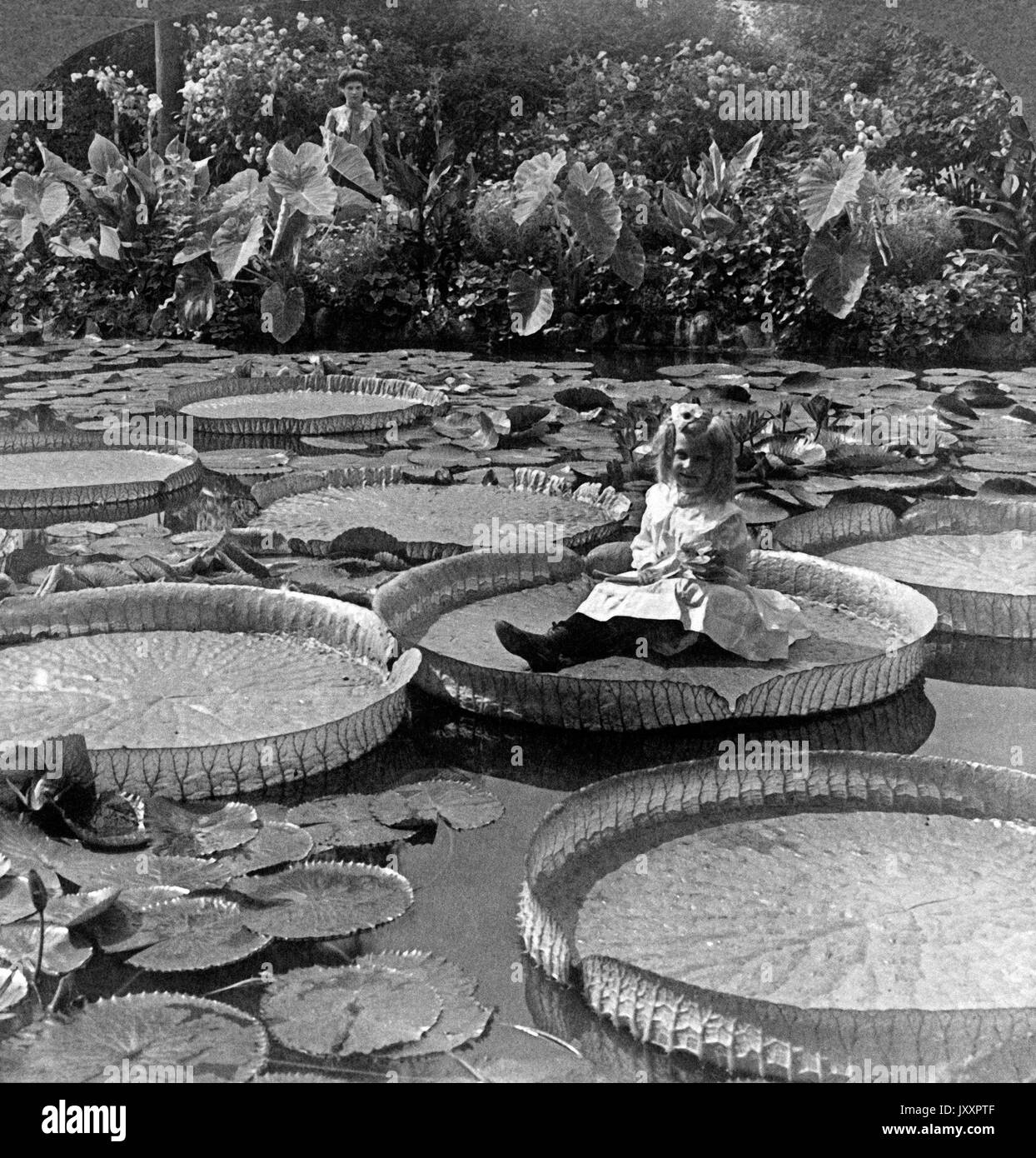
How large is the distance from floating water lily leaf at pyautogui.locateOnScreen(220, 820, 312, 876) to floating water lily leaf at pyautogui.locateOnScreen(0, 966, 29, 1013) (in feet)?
1.65

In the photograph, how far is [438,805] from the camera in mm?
3139

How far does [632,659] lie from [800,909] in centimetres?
137

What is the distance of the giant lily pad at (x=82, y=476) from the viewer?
5.60m

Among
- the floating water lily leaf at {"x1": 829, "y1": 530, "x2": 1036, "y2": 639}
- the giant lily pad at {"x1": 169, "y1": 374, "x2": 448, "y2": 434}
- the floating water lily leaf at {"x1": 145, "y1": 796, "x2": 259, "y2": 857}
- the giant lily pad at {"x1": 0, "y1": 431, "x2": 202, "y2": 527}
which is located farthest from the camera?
the giant lily pad at {"x1": 169, "y1": 374, "x2": 448, "y2": 434}

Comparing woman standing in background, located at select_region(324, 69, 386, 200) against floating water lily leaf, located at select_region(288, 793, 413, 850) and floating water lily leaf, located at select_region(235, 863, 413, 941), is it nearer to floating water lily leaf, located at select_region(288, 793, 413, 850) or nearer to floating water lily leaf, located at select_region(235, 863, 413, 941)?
floating water lily leaf, located at select_region(288, 793, 413, 850)

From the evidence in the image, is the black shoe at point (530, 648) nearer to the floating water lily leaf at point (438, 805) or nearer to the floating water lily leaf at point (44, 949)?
the floating water lily leaf at point (438, 805)

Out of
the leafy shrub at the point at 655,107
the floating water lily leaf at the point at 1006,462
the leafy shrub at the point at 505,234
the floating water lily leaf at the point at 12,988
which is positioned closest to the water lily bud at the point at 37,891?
the floating water lily leaf at the point at 12,988

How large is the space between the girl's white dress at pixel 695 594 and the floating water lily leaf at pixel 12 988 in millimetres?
1847

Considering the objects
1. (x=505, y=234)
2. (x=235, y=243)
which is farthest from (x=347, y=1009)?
(x=505, y=234)

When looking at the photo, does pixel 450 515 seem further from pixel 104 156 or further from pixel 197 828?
pixel 104 156

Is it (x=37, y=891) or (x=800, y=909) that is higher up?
(x=37, y=891)

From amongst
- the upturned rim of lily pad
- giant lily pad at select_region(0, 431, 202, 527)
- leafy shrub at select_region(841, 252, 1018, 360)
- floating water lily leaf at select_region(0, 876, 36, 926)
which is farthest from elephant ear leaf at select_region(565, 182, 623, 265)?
floating water lily leaf at select_region(0, 876, 36, 926)

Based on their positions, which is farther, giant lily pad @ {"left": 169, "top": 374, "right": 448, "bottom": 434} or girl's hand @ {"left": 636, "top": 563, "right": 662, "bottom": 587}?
giant lily pad @ {"left": 169, "top": 374, "right": 448, "bottom": 434}

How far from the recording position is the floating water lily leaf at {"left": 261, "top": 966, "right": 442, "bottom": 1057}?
2.22 meters
